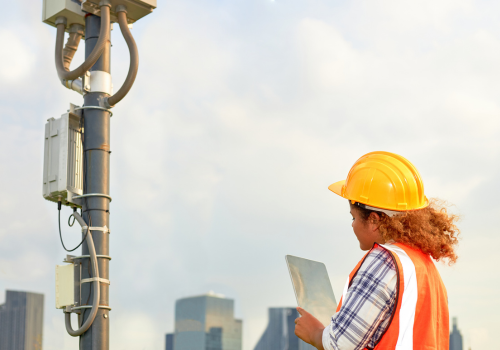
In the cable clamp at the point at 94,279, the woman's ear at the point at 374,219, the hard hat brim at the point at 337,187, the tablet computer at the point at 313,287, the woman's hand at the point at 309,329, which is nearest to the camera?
the woman's hand at the point at 309,329

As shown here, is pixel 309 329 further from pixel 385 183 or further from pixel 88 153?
pixel 88 153

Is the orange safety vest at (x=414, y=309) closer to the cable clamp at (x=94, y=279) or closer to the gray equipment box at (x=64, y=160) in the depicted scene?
the cable clamp at (x=94, y=279)

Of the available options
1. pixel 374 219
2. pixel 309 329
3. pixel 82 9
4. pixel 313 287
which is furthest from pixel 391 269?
pixel 82 9

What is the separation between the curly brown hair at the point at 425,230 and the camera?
2.81 meters

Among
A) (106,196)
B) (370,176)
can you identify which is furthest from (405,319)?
(106,196)

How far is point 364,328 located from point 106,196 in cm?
407

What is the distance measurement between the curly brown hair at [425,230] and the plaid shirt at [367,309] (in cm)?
25

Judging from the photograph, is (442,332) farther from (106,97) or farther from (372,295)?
(106,97)

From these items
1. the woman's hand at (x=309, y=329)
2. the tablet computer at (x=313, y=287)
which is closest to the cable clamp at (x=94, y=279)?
the tablet computer at (x=313, y=287)

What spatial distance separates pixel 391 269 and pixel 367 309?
0.69 feet

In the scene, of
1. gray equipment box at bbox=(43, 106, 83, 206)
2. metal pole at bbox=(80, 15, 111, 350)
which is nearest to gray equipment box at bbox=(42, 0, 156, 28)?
metal pole at bbox=(80, 15, 111, 350)

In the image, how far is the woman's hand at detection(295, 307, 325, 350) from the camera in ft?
9.00

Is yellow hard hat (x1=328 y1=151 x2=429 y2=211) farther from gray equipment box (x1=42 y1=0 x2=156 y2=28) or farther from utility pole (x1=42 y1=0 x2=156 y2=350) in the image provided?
gray equipment box (x1=42 y1=0 x2=156 y2=28)

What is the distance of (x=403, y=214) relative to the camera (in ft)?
9.50
